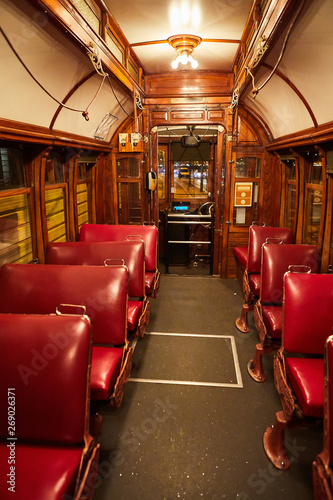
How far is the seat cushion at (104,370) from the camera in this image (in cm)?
182

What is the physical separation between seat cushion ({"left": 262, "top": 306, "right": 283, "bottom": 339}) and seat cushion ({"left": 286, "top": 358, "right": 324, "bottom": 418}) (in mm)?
515

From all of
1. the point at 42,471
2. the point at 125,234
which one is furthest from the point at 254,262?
the point at 42,471

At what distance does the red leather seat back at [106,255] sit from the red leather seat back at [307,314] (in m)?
1.41

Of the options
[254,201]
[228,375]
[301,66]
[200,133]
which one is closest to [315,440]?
[228,375]

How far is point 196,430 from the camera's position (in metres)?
2.30

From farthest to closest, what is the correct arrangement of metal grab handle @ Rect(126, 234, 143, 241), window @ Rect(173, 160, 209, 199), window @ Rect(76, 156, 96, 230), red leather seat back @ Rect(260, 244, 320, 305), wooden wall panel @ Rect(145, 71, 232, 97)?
1. window @ Rect(173, 160, 209, 199)
2. wooden wall panel @ Rect(145, 71, 232, 97)
3. window @ Rect(76, 156, 96, 230)
4. metal grab handle @ Rect(126, 234, 143, 241)
5. red leather seat back @ Rect(260, 244, 320, 305)

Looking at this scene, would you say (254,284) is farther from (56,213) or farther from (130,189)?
(130,189)

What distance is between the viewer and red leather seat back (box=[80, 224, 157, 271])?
3.87 metres

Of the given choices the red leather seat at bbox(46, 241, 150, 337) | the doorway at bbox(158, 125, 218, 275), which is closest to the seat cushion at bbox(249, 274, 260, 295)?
the red leather seat at bbox(46, 241, 150, 337)

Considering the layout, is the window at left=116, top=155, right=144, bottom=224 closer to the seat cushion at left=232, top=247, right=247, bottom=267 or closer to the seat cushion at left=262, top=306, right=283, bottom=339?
the seat cushion at left=232, top=247, right=247, bottom=267

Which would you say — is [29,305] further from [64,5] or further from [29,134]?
[64,5]

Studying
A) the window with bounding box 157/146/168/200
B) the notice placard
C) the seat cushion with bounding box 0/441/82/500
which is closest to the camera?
the seat cushion with bounding box 0/441/82/500

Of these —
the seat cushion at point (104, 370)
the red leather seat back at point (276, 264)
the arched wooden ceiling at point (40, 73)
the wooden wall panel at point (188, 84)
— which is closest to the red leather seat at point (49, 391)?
the seat cushion at point (104, 370)

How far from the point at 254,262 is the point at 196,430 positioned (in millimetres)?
2196
